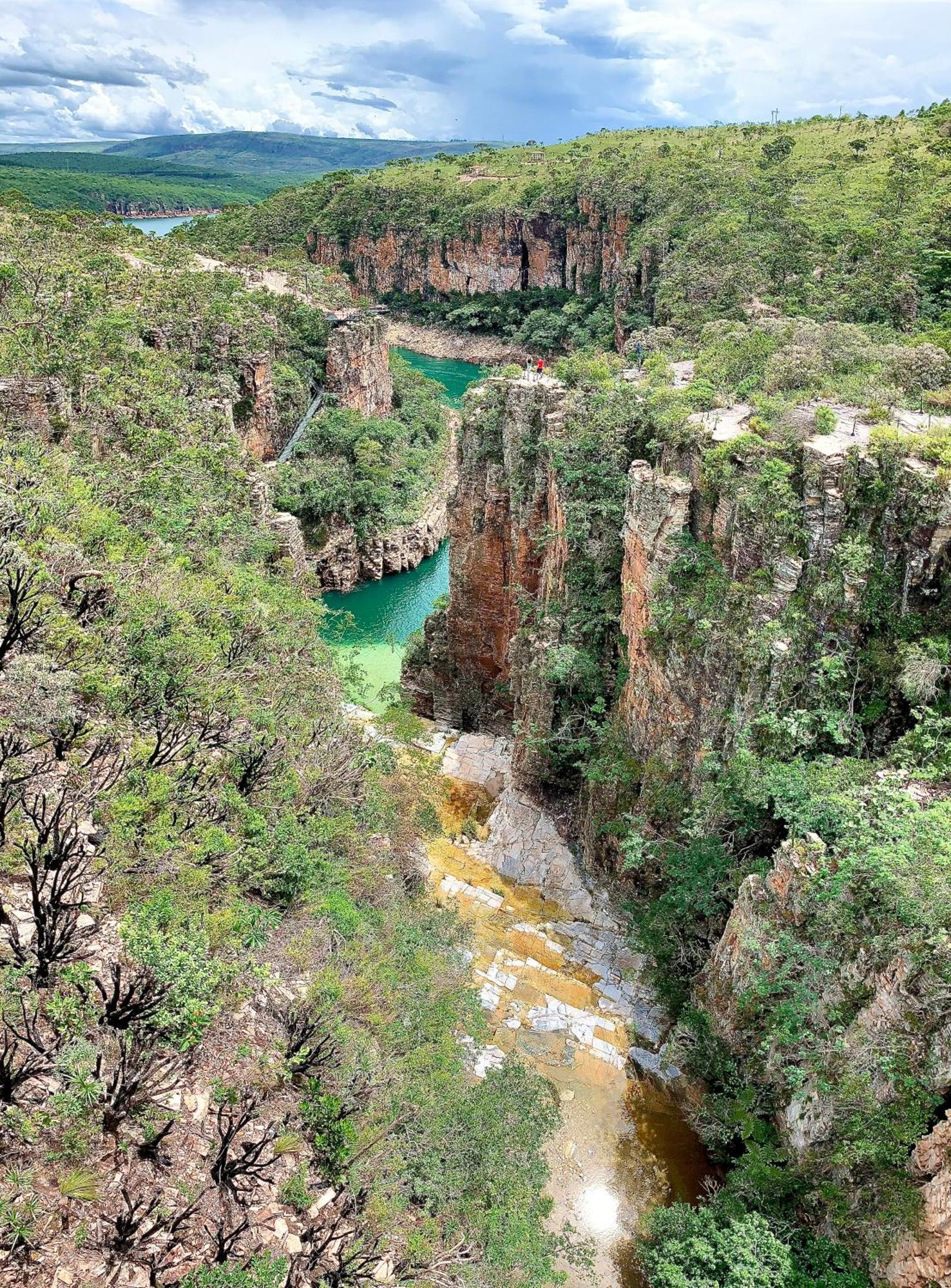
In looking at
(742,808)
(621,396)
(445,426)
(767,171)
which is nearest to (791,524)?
(742,808)

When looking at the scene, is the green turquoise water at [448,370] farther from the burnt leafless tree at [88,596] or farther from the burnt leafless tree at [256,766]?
the burnt leafless tree at [256,766]

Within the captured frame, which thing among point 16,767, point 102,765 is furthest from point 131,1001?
point 102,765

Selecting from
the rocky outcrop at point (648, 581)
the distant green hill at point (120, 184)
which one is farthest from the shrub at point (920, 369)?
the distant green hill at point (120, 184)

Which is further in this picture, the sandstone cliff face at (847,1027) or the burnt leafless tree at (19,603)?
the burnt leafless tree at (19,603)

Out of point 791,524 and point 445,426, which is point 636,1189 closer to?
point 791,524

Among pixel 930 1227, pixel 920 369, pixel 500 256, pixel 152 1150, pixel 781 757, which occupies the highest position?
pixel 500 256

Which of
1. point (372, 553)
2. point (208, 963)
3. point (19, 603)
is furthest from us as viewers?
point (372, 553)

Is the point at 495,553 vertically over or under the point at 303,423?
under

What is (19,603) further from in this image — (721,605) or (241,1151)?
(721,605)

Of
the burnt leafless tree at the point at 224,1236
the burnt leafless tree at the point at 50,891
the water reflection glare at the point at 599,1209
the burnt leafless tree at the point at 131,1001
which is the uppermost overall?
the burnt leafless tree at the point at 50,891
